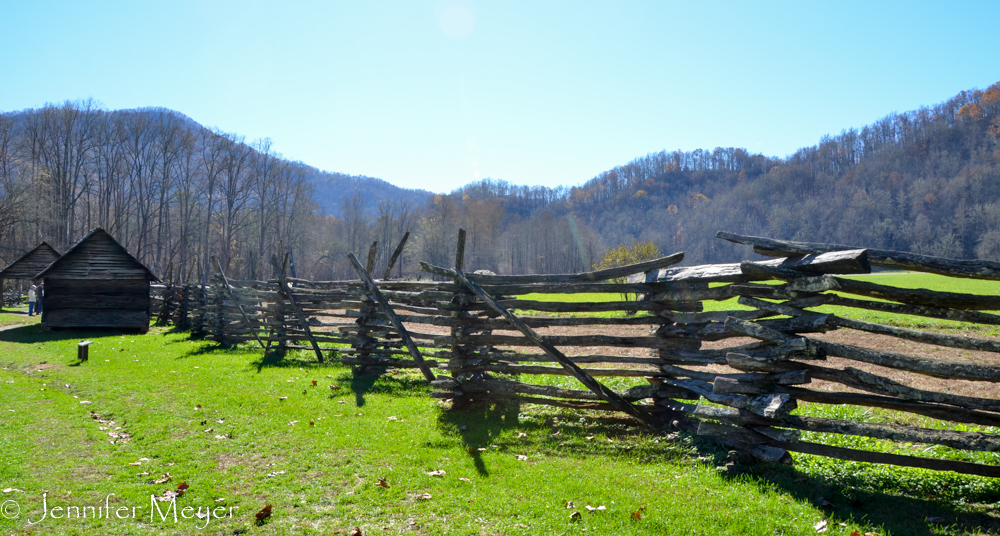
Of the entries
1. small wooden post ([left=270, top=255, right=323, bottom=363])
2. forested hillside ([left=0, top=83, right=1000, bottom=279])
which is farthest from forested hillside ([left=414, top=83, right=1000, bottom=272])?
small wooden post ([left=270, top=255, right=323, bottom=363])

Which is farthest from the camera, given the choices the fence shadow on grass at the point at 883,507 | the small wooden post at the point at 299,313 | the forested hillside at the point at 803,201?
the forested hillside at the point at 803,201

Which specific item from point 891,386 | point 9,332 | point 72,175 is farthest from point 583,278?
point 72,175

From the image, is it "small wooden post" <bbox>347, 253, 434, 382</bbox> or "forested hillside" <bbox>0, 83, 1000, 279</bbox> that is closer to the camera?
"small wooden post" <bbox>347, 253, 434, 382</bbox>

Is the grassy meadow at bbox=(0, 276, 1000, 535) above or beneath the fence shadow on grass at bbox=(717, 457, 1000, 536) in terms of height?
beneath

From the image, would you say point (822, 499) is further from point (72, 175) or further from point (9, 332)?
point (72, 175)

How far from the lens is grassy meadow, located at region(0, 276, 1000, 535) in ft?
13.3

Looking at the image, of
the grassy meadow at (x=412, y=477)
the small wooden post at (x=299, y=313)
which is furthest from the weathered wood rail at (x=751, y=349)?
the small wooden post at (x=299, y=313)

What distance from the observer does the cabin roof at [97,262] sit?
20.6m

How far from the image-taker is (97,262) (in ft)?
68.7

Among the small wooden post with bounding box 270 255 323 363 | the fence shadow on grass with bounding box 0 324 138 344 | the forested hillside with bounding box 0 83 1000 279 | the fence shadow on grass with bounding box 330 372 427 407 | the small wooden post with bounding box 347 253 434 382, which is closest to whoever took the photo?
the small wooden post with bounding box 347 253 434 382

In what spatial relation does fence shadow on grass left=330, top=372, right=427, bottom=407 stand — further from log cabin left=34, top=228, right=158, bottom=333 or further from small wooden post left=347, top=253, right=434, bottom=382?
log cabin left=34, top=228, right=158, bottom=333

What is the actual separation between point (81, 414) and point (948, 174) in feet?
437

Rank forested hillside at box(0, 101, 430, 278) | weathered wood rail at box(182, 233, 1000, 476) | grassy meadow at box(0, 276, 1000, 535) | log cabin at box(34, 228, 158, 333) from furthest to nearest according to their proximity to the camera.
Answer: forested hillside at box(0, 101, 430, 278)
log cabin at box(34, 228, 158, 333)
weathered wood rail at box(182, 233, 1000, 476)
grassy meadow at box(0, 276, 1000, 535)

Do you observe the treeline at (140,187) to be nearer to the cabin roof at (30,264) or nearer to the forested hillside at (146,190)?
the forested hillside at (146,190)
